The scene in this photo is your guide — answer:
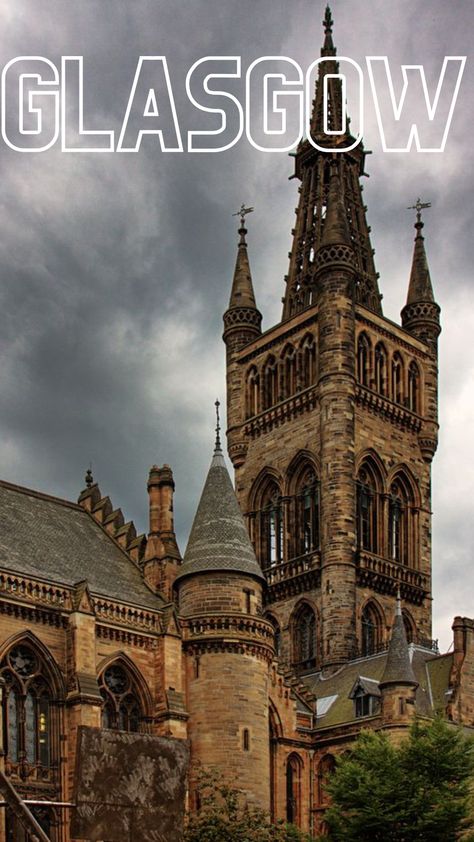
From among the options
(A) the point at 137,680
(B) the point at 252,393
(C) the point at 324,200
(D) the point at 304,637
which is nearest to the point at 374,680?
(D) the point at 304,637

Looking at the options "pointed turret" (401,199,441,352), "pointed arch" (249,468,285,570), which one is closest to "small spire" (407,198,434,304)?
"pointed turret" (401,199,441,352)

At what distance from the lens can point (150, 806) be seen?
18047 millimetres

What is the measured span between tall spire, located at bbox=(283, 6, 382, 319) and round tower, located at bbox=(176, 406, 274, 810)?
3114cm

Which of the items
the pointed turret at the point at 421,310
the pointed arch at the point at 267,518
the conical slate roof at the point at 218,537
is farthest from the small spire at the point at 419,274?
the conical slate roof at the point at 218,537

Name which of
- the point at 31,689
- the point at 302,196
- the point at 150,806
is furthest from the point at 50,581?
the point at 302,196

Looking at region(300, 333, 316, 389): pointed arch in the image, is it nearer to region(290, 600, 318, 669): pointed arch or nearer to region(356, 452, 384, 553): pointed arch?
region(356, 452, 384, 553): pointed arch

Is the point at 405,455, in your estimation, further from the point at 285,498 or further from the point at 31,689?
the point at 31,689

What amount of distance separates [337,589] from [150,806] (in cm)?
5291

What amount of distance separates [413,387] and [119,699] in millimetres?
36952

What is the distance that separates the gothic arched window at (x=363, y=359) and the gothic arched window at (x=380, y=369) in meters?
0.81

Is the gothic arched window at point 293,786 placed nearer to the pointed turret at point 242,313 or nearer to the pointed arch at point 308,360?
the pointed arch at point 308,360

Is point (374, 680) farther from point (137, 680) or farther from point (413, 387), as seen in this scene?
point (413, 387)

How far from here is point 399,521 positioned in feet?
253

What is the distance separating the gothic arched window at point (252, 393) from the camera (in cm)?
8100
